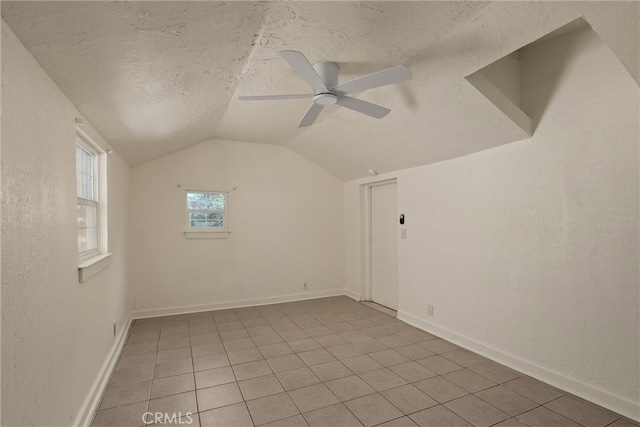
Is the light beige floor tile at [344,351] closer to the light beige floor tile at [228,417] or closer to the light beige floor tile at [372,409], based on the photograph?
the light beige floor tile at [372,409]

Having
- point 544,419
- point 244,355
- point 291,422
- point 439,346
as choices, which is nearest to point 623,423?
point 544,419

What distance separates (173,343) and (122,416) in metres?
1.31

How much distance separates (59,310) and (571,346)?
11.5 ft

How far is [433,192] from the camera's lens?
379 cm

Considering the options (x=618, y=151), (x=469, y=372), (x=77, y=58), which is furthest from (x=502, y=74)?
(x=77, y=58)

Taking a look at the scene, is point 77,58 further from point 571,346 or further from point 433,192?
point 571,346

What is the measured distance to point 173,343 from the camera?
349cm

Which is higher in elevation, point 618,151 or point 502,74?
point 502,74

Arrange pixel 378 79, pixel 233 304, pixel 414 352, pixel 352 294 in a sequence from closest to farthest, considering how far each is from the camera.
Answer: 1. pixel 378 79
2. pixel 414 352
3. pixel 233 304
4. pixel 352 294

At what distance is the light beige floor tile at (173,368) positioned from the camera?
2.80m

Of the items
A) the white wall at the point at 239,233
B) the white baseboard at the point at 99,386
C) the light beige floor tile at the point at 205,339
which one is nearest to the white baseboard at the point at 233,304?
the white wall at the point at 239,233

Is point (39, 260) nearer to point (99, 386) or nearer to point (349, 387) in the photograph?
point (99, 386)

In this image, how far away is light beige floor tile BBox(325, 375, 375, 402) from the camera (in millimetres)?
2472

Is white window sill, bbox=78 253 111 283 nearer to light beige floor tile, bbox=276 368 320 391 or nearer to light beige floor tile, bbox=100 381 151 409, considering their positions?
light beige floor tile, bbox=100 381 151 409
